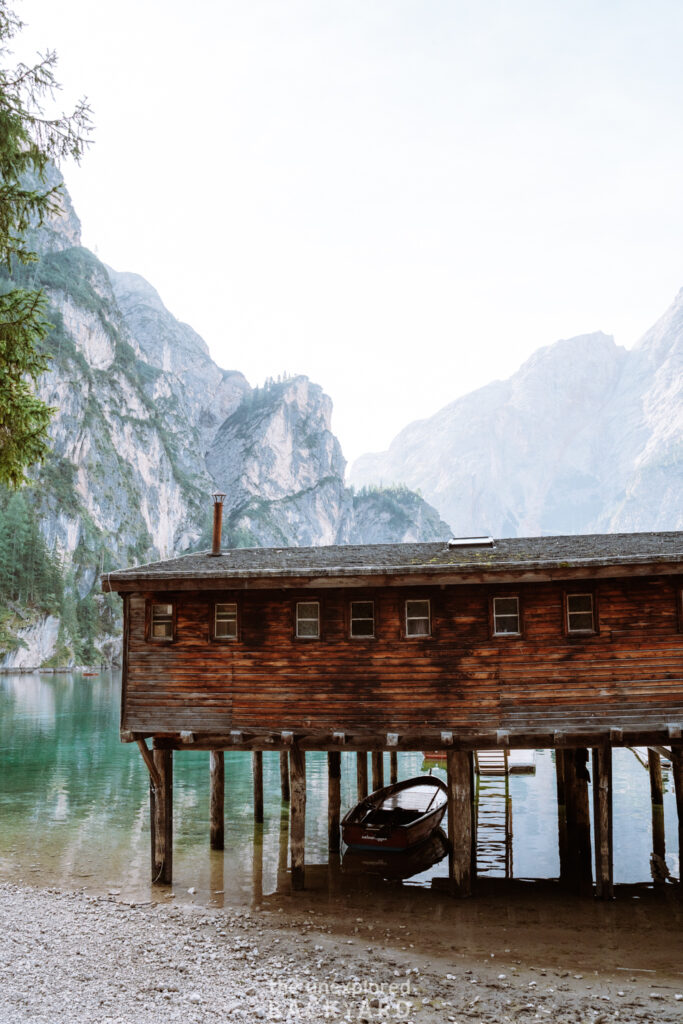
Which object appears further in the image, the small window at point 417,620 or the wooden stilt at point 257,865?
the wooden stilt at point 257,865

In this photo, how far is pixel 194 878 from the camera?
871 inches

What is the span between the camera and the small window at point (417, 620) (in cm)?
1984

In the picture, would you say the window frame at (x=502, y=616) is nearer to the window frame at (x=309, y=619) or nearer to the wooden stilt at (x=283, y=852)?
the window frame at (x=309, y=619)

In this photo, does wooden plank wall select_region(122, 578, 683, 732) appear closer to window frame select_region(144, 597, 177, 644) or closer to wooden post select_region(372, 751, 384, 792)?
window frame select_region(144, 597, 177, 644)

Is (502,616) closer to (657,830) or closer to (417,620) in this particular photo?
(417,620)

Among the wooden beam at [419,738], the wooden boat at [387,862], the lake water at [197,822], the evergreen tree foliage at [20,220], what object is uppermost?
the evergreen tree foliage at [20,220]

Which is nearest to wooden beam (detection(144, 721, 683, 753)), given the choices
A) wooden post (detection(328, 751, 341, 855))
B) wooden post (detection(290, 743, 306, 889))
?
wooden post (detection(290, 743, 306, 889))

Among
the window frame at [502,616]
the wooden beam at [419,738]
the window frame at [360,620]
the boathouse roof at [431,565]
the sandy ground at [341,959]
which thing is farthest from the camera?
the window frame at [360,620]

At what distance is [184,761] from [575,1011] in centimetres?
3534

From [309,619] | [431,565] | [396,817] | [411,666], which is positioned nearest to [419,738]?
[411,666]

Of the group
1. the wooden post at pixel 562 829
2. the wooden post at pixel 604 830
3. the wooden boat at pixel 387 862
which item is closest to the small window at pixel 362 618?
the wooden post at pixel 604 830

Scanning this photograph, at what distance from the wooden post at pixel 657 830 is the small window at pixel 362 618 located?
10.5 meters

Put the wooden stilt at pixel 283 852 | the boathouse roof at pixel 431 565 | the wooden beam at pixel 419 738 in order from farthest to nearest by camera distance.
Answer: the wooden stilt at pixel 283 852
the wooden beam at pixel 419 738
the boathouse roof at pixel 431 565

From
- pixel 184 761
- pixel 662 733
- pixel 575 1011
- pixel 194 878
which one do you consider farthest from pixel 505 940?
pixel 184 761
